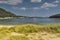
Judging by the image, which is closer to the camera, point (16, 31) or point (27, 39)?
point (27, 39)

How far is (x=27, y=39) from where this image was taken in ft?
34.2

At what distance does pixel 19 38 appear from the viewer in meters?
10.4

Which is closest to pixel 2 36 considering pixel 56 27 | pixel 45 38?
pixel 45 38

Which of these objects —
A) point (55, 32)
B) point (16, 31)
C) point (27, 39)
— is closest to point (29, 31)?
point (16, 31)

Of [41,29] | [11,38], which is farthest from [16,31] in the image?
[11,38]

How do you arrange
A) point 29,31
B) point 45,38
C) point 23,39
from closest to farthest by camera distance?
point 23,39 < point 45,38 < point 29,31

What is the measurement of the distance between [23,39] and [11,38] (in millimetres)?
688

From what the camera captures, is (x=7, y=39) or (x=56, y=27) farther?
(x=56, y=27)

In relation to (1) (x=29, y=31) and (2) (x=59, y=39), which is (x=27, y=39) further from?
(1) (x=29, y=31)

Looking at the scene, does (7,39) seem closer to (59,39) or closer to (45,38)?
(45,38)

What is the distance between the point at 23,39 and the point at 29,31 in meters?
2.94

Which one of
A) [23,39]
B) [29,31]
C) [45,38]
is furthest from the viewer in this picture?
[29,31]

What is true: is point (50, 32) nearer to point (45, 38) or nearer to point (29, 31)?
point (29, 31)

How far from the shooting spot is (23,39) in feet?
33.8
